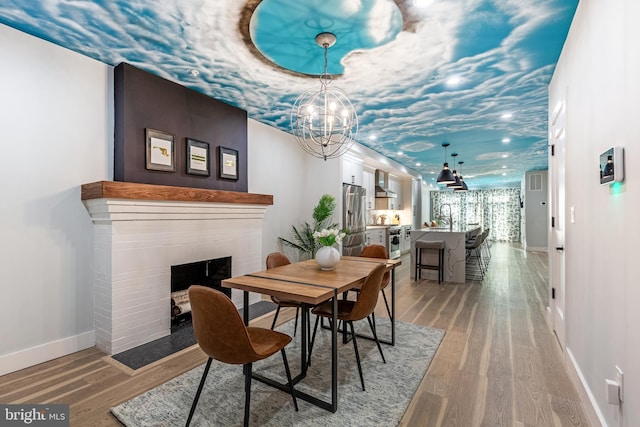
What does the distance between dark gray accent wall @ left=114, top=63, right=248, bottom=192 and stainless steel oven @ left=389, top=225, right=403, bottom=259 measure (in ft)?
15.1

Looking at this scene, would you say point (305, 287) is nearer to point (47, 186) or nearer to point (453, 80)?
point (47, 186)

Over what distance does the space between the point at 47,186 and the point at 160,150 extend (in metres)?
0.97

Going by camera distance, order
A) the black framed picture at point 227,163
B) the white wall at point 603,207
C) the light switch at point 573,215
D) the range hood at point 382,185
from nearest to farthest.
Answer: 1. the white wall at point 603,207
2. the light switch at point 573,215
3. the black framed picture at point 227,163
4. the range hood at point 382,185

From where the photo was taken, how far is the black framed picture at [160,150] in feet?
10.00

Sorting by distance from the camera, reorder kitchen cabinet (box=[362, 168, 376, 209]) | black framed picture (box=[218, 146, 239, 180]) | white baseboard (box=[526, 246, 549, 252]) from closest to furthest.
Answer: black framed picture (box=[218, 146, 239, 180]), kitchen cabinet (box=[362, 168, 376, 209]), white baseboard (box=[526, 246, 549, 252])

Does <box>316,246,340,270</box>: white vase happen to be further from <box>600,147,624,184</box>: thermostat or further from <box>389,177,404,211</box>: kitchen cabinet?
<box>389,177,404,211</box>: kitchen cabinet

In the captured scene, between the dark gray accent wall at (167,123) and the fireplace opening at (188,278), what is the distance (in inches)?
36.3

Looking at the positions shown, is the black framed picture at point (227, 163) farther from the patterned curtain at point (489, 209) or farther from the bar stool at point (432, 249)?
the patterned curtain at point (489, 209)

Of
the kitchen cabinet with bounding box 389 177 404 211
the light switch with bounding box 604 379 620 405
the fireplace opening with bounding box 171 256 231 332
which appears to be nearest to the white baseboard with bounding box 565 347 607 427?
the light switch with bounding box 604 379 620 405

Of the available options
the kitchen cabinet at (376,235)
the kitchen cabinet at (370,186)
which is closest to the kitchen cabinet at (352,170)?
the kitchen cabinet at (370,186)

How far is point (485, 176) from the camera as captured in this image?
10445mm

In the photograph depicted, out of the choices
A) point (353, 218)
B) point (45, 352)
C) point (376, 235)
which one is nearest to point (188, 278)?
point (45, 352)

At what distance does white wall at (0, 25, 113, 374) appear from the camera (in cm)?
238

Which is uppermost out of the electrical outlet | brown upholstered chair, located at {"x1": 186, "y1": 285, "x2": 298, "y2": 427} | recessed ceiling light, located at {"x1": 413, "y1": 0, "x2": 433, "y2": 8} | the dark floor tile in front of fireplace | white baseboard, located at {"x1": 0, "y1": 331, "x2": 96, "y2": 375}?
recessed ceiling light, located at {"x1": 413, "y1": 0, "x2": 433, "y2": 8}
